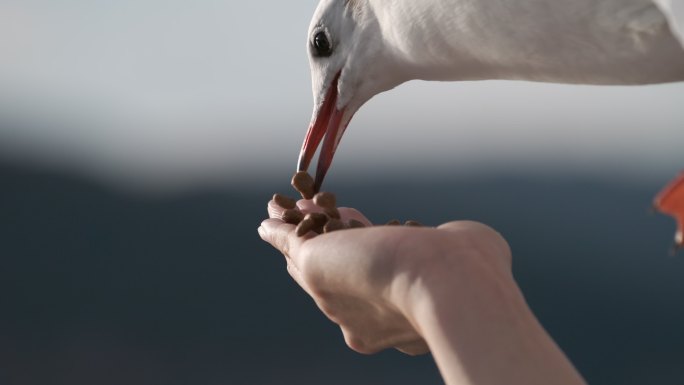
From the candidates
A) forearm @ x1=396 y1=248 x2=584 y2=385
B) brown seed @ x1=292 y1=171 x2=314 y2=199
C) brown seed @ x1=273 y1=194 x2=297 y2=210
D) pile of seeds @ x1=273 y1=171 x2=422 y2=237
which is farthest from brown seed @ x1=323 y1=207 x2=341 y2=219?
forearm @ x1=396 y1=248 x2=584 y2=385

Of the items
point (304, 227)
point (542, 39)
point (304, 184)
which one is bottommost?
point (304, 184)

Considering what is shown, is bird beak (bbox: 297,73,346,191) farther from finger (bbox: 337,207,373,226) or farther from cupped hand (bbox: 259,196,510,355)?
cupped hand (bbox: 259,196,510,355)

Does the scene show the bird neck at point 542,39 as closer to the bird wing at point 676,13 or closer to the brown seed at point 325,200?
the bird wing at point 676,13

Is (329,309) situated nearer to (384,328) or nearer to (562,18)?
(384,328)

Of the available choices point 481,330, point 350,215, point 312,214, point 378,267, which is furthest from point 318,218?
point 481,330

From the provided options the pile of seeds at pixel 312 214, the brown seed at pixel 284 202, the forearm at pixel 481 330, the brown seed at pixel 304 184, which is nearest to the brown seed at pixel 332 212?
the pile of seeds at pixel 312 214

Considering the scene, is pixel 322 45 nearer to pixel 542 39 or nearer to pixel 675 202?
pixel 542 39

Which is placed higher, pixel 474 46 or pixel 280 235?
pixel 474 46
